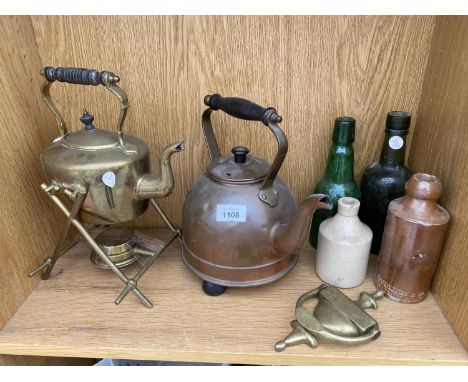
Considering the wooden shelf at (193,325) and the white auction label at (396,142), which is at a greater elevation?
→ the white auction label at (396,142)

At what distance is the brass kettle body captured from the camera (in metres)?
0.58

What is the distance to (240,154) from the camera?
0.63 metres

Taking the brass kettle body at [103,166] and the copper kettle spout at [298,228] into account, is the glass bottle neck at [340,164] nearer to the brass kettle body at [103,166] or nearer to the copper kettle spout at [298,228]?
the copper kettle spout at [298,228]

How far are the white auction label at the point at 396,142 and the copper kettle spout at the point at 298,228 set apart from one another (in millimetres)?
220

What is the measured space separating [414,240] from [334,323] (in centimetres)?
19

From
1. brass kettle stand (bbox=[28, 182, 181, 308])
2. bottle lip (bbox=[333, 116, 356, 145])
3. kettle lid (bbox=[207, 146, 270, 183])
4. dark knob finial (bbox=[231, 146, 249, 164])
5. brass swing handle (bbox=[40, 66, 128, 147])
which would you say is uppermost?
brass swing handle (bbox=[40, 66, 128, 147])

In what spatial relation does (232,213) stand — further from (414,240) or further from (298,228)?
(414,240)

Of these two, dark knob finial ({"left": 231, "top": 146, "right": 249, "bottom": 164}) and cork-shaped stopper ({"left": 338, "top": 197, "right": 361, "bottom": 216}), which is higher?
dark knob finial ({"left": 231, "top": 146, "right": 249, "bottom": 164})

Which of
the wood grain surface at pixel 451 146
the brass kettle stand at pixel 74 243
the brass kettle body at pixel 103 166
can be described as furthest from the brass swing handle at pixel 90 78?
the wood grain surface at pixel 451 146

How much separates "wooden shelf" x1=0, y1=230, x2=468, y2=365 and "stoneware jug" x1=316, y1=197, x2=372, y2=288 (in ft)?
0.10

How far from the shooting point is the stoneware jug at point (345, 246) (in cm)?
65

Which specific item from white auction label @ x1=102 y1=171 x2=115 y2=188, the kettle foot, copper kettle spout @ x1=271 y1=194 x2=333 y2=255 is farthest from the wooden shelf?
white auction label @ x1=102 y1=171 x2=115 y2=188

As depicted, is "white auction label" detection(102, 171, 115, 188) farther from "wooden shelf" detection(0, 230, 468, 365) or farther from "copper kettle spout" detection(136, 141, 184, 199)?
"wooden shelf" detection(0, 230, 468, 365)

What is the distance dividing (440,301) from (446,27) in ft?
1.54
